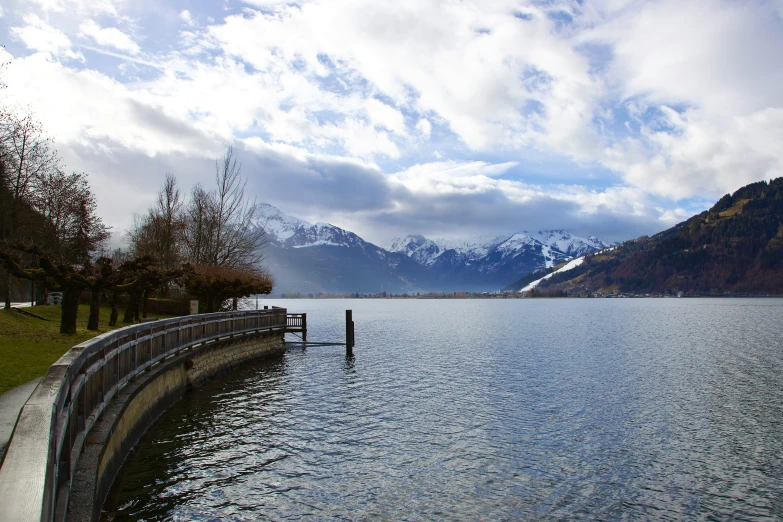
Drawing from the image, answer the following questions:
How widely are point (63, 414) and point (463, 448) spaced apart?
10.9 metres

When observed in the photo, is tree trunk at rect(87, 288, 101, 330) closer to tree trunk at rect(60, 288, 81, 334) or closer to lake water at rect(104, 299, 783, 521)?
tree trunk at rect(60, 288, 81, 334)

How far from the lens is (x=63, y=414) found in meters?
6.50

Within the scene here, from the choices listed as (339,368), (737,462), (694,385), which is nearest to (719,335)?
(694,385)

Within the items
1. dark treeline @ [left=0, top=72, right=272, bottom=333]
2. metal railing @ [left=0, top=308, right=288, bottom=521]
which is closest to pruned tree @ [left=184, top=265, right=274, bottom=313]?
dark treeline @ [left=0, top=72, right=272, bottom=333]

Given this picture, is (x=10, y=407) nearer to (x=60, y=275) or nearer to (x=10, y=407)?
(x=10, y=407)

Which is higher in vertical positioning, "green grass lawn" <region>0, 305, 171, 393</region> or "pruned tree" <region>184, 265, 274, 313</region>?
"pruned tree" <region>184, 265, 274, 313</region>

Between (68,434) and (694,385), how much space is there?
26.9 meters

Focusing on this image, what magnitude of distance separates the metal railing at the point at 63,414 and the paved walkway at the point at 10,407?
43.8 inches

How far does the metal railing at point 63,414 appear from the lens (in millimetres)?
3812

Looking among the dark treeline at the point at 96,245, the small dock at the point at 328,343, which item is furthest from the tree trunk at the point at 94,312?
the small dock at the point at 328,343

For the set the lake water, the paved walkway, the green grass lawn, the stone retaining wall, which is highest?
the green grass lawn

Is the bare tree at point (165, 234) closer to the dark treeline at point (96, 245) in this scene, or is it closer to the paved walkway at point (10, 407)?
the dark treeline at point (96, 245)

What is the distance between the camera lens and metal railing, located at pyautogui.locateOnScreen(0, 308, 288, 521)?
12.5 ft

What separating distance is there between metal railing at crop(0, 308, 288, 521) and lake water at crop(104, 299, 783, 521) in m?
2.29
